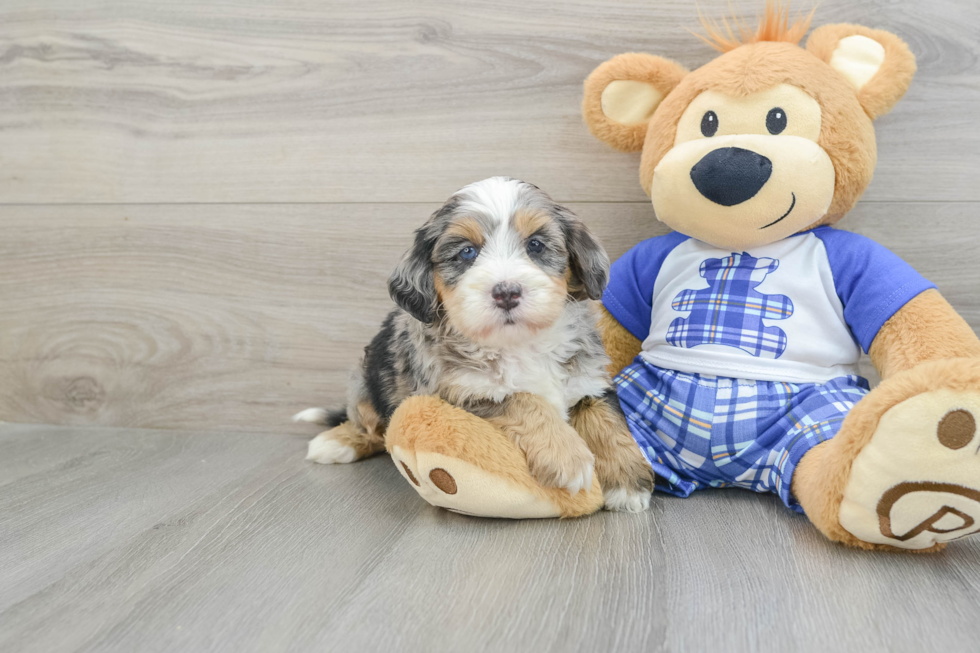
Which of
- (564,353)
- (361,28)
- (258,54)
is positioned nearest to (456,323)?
(564,353)

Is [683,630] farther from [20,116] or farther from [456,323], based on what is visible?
[20,116]

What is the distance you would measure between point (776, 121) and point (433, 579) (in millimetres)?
1161

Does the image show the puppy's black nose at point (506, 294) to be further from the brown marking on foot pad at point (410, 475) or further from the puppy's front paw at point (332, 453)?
the puppy's front paw at point (332, 453)

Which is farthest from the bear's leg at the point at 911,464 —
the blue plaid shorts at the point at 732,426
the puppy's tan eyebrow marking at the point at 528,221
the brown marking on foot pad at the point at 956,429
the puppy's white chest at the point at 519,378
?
the puppy's tan eyebrow marking at the point at 528,221

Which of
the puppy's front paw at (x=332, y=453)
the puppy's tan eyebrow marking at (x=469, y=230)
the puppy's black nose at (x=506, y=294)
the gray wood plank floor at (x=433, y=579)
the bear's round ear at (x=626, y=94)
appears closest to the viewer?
the gray wood plank floor at (x=433, y=579)

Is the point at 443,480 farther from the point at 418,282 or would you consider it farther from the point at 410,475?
the point at 418,282

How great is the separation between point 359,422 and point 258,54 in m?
1.16

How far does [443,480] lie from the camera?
1.42 meters

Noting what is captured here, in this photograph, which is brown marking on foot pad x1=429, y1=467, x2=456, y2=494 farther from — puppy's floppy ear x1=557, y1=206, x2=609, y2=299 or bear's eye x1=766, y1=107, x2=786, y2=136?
bear's eye x1=766, y1=107, x2=786, y2=136

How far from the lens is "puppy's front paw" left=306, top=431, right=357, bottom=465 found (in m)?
1.98

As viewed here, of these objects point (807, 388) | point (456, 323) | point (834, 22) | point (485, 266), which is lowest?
point (807, 388)

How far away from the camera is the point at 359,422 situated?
2018 millimetres

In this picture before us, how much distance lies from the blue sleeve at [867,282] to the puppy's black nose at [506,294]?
0.74 metres

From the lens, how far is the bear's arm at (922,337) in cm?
138
